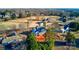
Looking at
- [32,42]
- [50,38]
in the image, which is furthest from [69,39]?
[32,42]

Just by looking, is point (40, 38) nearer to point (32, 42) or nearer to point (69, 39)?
point (32, 42)

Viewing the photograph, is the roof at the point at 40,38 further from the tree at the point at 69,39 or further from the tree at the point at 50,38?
the tree at the point at 69,39

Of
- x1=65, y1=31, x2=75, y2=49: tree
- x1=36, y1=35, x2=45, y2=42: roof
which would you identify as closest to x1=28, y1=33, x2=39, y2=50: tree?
x1=36, y1=35, x2=45, y2=42: roof

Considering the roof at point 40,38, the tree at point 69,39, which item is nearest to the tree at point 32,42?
the roof at point 40,38

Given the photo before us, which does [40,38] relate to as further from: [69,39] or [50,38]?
[69,39]

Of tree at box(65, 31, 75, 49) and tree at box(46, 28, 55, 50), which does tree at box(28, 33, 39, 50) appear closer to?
tree at box(46, 28, 55, 50)

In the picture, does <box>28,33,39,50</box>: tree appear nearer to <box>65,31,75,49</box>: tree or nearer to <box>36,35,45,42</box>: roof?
<box>36,35,45,42</box>: roof

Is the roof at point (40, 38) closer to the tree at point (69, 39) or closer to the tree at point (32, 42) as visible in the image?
the tree at point (32, 42)

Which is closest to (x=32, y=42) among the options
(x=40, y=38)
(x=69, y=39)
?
(x=40, y=38)

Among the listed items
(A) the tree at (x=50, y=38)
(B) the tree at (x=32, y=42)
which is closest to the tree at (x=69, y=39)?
(A) the tree at (x=50, y=38)

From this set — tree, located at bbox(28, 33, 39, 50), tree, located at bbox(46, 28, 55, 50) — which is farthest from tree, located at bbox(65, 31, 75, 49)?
tree, located at bbox(28, 33, 39, 50)

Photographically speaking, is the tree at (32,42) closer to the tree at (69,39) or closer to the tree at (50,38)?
the tree at (50,38)
